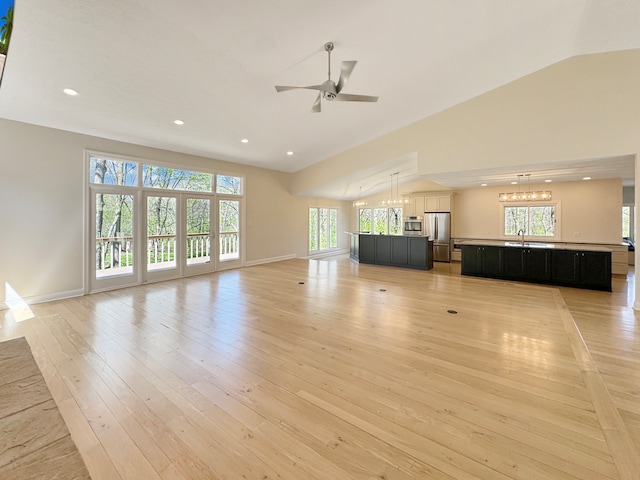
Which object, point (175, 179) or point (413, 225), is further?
point (413, 225)

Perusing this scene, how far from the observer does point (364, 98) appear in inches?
130

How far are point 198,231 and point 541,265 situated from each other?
826 cm

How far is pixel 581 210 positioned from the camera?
7.46 metres

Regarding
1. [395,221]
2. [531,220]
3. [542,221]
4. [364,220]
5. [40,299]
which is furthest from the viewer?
[364,220]

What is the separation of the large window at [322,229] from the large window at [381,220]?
50.9 inches

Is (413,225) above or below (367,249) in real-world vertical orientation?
above

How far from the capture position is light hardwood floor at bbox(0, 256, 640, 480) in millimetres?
1598

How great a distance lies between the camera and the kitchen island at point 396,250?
789 cm

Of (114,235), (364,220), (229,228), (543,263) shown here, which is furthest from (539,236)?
(114,235)

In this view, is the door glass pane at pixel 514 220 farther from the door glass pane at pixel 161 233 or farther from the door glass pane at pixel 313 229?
the door glass pane at pixel 161 233

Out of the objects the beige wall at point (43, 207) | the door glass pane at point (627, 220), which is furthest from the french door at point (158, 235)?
the door glass pane at point (627, 220)

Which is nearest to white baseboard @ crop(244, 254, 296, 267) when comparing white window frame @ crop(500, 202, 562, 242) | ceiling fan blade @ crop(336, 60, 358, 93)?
ceiling fan blade @ crop(336, 60, 358, 93)

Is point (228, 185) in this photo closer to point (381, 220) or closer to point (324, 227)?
point (324, 227)

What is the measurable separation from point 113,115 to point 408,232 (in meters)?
9.21
